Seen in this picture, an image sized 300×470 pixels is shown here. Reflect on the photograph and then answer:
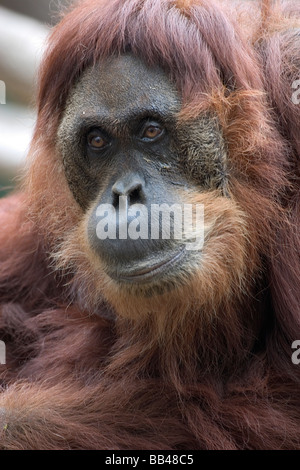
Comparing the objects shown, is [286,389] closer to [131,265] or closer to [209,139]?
[131,265]

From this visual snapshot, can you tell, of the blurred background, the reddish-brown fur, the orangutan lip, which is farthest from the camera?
the blurred background

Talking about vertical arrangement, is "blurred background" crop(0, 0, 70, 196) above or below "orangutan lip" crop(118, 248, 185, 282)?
above

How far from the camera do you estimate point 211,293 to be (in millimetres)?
2312

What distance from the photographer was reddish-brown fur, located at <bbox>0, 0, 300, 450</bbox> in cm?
228

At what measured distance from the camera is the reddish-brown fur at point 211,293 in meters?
2.28

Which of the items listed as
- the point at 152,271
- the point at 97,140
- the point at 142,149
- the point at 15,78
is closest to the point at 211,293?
the point at 152,271

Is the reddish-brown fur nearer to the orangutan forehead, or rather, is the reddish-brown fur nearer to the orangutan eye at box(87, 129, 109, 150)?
the orangutan forehead

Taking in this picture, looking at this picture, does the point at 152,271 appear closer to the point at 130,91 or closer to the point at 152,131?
the point at 152,131

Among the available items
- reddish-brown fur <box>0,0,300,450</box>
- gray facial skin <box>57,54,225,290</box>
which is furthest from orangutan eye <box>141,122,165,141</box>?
reddish-brown fur <box>0,0,300,450</box>

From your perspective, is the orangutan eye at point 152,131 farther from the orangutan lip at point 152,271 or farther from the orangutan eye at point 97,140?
the orangutan lip at point 152,271

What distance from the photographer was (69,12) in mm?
2715

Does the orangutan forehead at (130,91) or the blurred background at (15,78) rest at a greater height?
the blurred background at (15,78)

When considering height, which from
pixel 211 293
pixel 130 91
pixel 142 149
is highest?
pixel 130 91

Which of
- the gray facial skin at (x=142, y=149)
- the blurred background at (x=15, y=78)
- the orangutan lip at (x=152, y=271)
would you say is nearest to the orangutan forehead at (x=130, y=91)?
the gray facial skin at (x=142, y=149)
